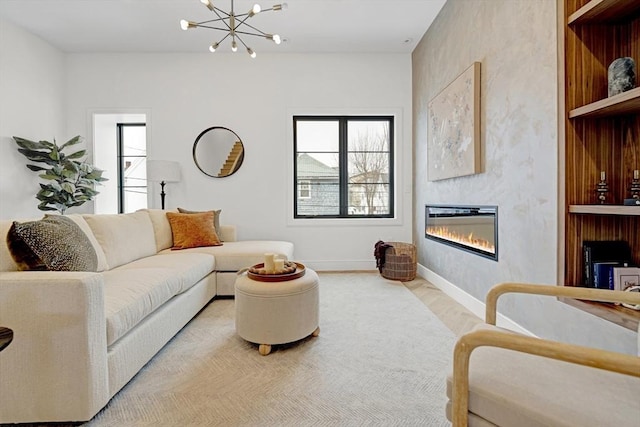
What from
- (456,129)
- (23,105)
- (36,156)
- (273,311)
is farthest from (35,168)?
(456,129)

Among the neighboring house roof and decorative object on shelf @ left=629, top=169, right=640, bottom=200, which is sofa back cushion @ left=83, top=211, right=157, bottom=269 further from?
decorative object on shelf @ left=629, top=169, right=640, bottom=200

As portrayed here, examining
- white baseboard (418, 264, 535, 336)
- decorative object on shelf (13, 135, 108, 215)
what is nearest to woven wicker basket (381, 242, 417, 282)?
white baseboard (418, 264, 535, 336)

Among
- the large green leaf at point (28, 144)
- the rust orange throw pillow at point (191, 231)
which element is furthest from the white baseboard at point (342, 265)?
the large green leaf at point (28, 144)

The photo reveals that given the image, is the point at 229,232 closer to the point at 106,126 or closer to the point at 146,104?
the point at 146,104

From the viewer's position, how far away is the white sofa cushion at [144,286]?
5.21ft

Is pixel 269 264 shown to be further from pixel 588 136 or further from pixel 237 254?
pixel 588 136

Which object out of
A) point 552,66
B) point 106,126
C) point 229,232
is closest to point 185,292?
point 229,232

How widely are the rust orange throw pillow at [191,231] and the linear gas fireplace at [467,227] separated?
2.50 metres

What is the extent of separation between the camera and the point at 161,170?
400 centimetres

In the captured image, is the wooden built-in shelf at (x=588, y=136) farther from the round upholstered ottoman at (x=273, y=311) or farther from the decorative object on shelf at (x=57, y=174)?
the decorative object on shelf at (x=57, y=174)

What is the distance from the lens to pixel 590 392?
868mm

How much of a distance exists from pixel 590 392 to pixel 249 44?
4573 mm

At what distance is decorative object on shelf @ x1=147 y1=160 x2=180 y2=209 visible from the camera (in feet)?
13.0

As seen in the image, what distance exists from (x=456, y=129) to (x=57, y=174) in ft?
Result: 14.7
